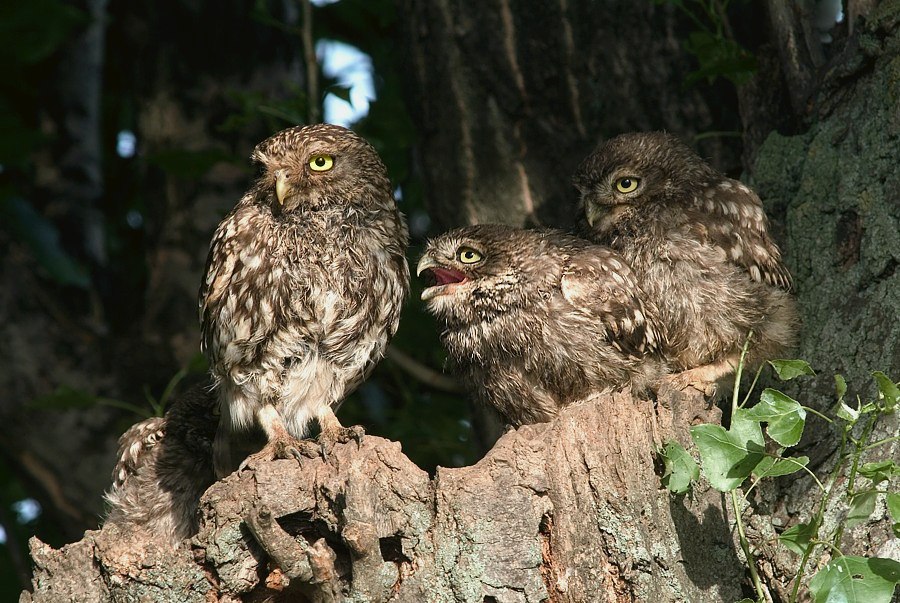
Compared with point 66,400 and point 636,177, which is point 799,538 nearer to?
point 636,177

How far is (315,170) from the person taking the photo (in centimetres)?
426

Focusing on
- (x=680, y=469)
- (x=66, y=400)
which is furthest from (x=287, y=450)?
(x=66, y=400)

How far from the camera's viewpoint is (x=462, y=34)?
5.27m

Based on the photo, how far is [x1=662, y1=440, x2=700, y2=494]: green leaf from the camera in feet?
10.2

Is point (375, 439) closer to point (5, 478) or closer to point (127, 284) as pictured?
point (127, 284)

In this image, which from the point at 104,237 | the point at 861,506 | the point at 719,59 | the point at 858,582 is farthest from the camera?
the point at 104,237

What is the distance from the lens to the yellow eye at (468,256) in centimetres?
431

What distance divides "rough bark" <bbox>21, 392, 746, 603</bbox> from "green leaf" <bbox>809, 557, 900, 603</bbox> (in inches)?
19.0

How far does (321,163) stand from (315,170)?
0.15ft

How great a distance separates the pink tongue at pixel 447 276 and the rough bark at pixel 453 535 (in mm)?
1138

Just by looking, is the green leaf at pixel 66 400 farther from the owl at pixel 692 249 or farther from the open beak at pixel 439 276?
the owl at pixel 692 249

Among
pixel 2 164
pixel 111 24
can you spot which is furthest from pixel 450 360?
pixel 111 24

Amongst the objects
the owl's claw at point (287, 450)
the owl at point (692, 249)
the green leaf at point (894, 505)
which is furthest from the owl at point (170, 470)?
the green leaf at point (894, 505)

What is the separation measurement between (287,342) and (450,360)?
697 mm
